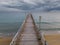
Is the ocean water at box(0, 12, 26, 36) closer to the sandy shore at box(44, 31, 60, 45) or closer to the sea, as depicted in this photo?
the sea

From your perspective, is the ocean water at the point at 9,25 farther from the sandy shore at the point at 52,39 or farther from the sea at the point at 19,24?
the sandy shore at the point at 52,39

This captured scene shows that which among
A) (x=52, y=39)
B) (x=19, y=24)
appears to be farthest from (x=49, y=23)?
(x=52, y=39)

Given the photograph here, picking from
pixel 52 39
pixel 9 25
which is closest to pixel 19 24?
pixel 9 25

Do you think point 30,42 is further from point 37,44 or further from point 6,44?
point 6,44

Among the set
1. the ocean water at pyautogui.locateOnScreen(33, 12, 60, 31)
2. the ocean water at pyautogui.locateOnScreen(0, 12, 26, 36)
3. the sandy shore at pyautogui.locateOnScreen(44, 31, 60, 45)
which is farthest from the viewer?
the ocean water at pyautogui.locateOnScreen(33, 12, 60, 31)

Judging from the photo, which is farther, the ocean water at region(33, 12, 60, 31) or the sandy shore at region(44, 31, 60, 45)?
the ocean water at region(33, 12, 60, 31)

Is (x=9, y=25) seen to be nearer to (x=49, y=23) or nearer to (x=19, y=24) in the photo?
(x=19, y=24)

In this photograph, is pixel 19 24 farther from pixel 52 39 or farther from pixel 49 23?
pixel 52 39

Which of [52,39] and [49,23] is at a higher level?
[52,39]

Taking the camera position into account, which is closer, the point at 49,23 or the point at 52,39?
the point at 52,39

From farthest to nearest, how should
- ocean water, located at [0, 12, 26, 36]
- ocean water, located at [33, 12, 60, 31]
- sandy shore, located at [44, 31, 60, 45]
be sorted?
ocean water, located at [33, 12, 60, 31] → ocean water, located at [0, 12, 26, 36] → sandy shore, located at [44, 31, 60, 45]

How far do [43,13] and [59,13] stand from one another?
6894mm

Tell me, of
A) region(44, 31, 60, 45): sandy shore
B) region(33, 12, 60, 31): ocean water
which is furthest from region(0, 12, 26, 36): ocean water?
region(44, 31, 60, 45): sandy shore

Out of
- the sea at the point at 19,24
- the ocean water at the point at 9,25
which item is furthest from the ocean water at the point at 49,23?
the ocean water at the point at 9,25
